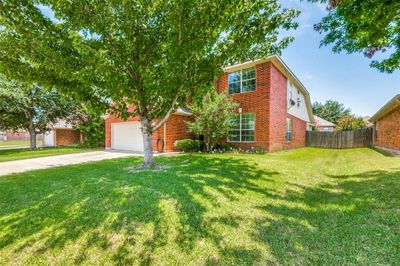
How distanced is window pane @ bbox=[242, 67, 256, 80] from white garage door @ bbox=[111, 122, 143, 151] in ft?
25.8

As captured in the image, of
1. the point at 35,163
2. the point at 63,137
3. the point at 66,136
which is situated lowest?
the point at 35,163

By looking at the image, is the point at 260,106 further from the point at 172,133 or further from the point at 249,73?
the point at 172,133

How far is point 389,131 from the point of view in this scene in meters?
12.4

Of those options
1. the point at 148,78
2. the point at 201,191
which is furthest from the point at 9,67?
the point at 201,191

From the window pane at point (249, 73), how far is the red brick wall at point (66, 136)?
20.9 metres

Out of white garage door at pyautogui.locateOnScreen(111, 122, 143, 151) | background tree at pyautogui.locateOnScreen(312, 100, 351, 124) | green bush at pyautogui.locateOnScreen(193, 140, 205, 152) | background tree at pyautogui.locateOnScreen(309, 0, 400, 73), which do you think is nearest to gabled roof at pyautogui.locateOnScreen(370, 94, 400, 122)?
background tree at pyautogui.locateOnScreen(309, 0, 400, 73)

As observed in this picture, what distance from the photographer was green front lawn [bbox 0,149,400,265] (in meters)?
2.31

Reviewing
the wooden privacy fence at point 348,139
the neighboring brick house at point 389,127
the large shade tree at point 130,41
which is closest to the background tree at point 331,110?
the wooden privacy fence at point 348,139

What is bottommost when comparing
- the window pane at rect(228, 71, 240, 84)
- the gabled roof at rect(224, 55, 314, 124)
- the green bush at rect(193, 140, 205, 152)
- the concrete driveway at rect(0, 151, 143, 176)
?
the concrete driveway at rect(0, 151, 143, 176)

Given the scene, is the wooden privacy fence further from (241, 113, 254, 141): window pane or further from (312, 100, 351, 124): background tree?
(312, 100, 351, 124): background tree

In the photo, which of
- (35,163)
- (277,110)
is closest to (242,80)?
(277,110)

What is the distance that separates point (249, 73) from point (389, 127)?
9544mm

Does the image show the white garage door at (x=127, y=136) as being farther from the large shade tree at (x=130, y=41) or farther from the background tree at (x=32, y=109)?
the large shade tree at (x=130, y=41)

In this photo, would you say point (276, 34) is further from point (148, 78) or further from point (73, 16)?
point (73, 16)
